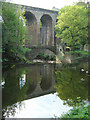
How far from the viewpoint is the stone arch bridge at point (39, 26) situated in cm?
2254

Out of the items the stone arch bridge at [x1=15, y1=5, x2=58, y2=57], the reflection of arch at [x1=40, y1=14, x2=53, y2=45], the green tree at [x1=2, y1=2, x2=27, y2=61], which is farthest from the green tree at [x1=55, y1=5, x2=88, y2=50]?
the reflection of arch at [x1=40, y1=14, x2=53, y2=45]

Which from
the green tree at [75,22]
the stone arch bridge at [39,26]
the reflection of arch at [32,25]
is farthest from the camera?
the reflection of arch at [32,25]

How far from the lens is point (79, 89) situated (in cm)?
624

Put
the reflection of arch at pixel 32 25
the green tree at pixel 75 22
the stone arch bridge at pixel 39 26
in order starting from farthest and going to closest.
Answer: the reflection of arch at pixel 32 25
the stone arch bridge at pixel 39 26
the green tree at pixel 75 22

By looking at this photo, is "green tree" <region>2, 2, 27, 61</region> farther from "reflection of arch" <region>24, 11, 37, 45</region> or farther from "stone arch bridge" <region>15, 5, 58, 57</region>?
"reflection of arch" <region>24, 11, 37, 45</region>

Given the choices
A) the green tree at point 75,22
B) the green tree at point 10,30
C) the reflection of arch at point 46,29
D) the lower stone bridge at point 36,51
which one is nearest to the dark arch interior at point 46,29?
the reflection of arch at point 46,29

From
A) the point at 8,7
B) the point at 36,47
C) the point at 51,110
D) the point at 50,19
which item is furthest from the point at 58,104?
the point at 50,19

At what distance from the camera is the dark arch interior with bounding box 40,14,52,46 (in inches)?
1022

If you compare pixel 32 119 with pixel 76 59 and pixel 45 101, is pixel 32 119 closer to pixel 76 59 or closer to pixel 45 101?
pixel 45 101

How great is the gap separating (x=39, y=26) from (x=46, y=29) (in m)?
3.28

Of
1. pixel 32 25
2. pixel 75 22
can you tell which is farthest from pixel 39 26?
Result: pixel 75 22

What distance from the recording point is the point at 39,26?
2395cm

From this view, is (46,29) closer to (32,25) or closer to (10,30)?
(32,25)

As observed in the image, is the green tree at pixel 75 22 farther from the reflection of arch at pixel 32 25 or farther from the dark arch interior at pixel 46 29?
the dark arch interior at pixel 46 29
